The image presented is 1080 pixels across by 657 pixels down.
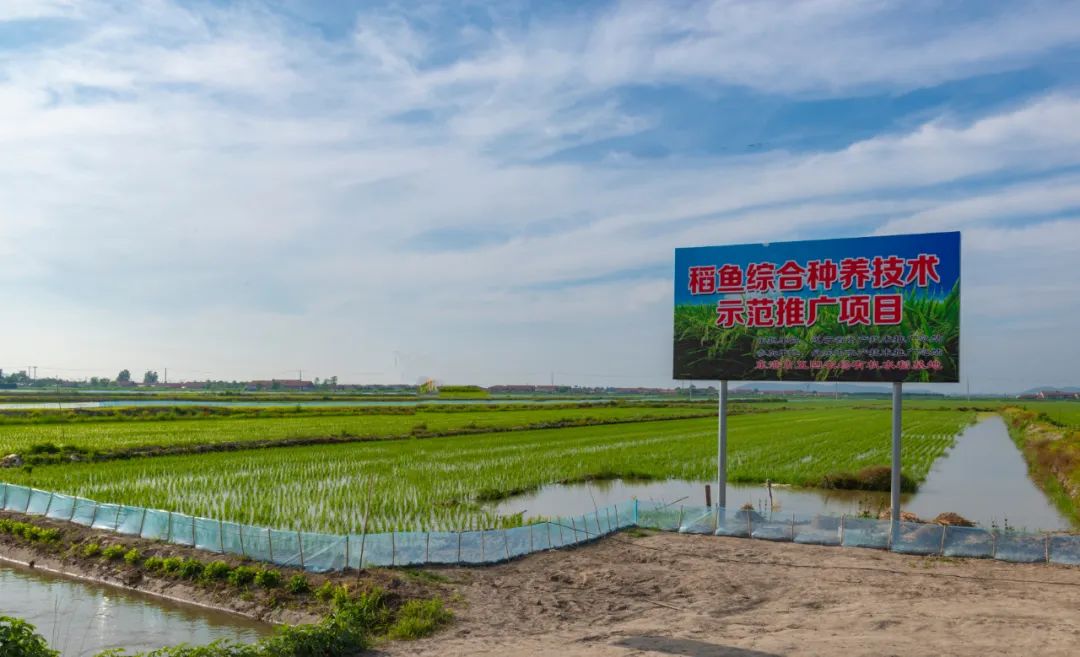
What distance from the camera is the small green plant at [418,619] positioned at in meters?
8.57

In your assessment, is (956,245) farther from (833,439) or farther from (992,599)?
(833,439)

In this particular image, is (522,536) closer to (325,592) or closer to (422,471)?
(325,592)

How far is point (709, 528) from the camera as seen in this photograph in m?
14.2

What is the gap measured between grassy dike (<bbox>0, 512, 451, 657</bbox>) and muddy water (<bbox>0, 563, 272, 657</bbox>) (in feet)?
0.84

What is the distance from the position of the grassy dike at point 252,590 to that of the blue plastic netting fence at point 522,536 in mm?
279

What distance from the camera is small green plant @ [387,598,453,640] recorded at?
8.57 m

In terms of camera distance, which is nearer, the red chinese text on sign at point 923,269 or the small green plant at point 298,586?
the small green plant at point 298,586

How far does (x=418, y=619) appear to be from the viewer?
880cm

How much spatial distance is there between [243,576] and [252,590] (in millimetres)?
347

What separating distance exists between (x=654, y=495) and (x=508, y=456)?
8.52 meters

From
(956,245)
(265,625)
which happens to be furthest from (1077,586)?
(265,625)

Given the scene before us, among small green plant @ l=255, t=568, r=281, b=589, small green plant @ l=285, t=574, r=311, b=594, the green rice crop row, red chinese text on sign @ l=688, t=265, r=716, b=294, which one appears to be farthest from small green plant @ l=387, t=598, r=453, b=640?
the green rice crop row

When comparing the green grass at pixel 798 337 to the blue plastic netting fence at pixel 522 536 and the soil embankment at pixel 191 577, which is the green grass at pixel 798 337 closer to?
the blue plastic netting fence at pixel 522 536

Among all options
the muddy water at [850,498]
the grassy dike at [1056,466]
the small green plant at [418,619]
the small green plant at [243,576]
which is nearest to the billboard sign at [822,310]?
the muddy water at [850,498]
